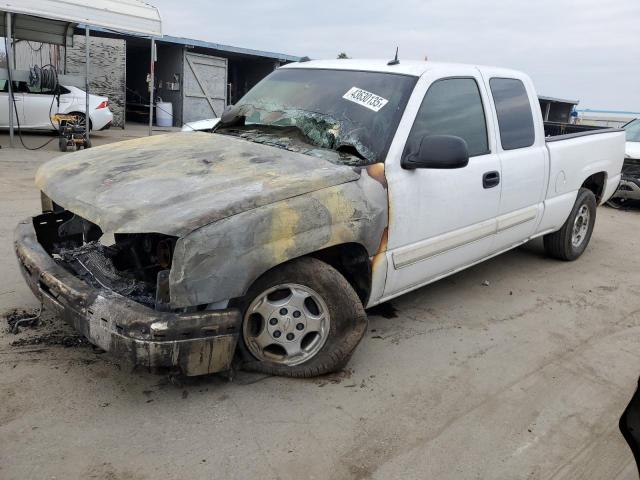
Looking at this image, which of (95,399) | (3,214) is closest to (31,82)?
(3,214)

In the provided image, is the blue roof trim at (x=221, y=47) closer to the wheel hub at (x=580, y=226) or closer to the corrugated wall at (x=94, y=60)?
the corrugated wall at (x=94, y=60)

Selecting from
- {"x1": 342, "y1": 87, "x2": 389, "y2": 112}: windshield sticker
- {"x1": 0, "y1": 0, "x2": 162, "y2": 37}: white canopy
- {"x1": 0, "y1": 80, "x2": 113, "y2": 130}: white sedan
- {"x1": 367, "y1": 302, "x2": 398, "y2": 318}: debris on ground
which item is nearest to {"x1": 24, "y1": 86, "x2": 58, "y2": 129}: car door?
{"x1": 0, "y1": 80, "x2": 113, "y2": 130}: white sedan

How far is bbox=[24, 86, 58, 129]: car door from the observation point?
1277cm

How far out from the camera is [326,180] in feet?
10.0

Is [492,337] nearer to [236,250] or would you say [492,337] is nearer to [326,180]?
[326,180]

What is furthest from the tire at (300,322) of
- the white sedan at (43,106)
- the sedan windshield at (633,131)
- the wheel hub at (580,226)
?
the white sedan at (43,106)

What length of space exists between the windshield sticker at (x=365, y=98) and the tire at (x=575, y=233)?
2938 mm

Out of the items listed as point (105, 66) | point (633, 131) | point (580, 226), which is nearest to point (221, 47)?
point (105, 66)

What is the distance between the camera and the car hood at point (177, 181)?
264 centimetres

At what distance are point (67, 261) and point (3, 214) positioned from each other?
3.52m

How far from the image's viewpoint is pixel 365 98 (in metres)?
3.73

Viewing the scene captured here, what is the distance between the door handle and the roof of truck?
825mm

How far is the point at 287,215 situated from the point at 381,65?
176 cm

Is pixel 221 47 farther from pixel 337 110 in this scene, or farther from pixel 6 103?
pixel 337 110
